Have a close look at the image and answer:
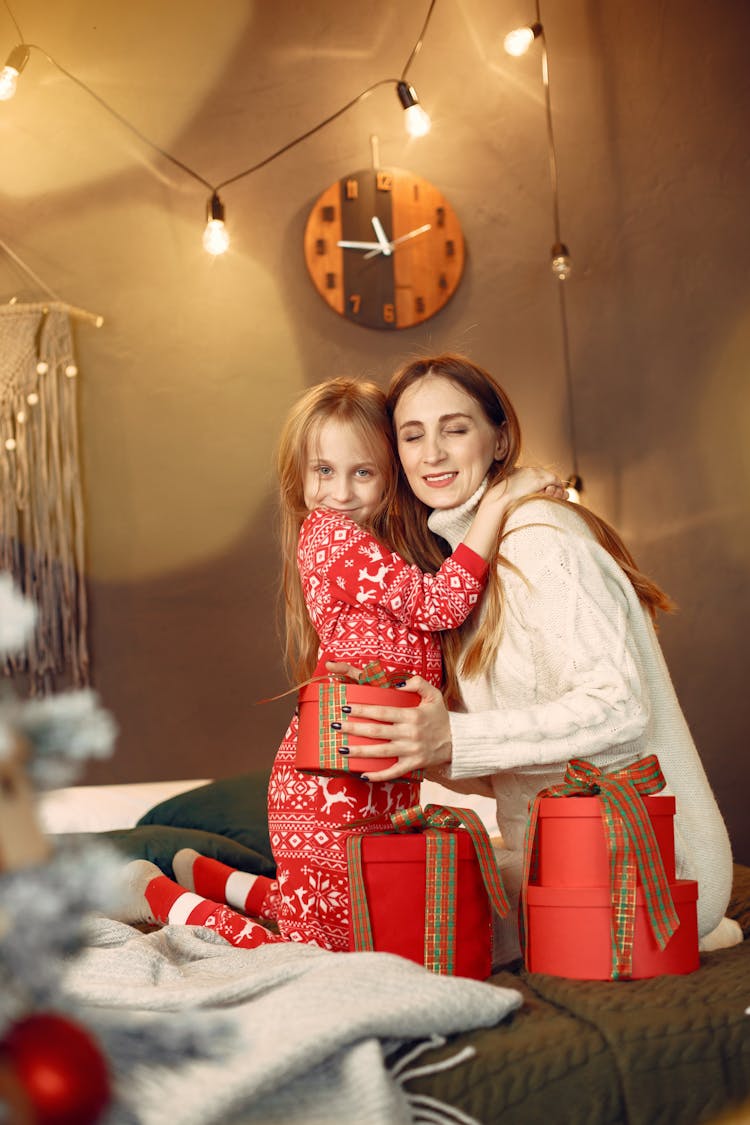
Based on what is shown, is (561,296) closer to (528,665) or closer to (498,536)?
(498,536)

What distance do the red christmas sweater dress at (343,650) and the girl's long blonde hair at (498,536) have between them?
4 centimetres

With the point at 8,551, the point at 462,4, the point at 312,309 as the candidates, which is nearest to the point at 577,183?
the point at 462,4

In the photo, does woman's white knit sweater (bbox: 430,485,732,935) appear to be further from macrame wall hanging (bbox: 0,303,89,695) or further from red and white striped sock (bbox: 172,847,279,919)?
macrame wall hanging (bbox: 0,303,89,695)

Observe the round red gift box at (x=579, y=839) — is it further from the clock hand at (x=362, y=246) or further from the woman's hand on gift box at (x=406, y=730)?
the clock hand at (x=362, y=246)

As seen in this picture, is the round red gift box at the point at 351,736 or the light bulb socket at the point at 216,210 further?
the light bulb socket at the point at 216,210

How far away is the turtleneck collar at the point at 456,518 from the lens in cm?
186

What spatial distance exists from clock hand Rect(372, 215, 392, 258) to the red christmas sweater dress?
6.41ft

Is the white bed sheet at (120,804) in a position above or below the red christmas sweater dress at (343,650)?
below

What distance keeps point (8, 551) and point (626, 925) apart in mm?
2564

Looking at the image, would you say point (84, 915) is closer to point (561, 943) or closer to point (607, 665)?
point (561, 943)

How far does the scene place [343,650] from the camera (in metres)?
1.83

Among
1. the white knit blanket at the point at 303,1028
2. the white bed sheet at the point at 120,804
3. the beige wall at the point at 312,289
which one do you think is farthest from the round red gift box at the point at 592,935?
the beige wall at the point at 312,289

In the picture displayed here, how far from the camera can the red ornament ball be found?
0.58m

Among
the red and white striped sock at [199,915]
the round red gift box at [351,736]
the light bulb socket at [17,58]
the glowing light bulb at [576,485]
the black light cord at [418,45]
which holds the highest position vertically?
the black light cord at [418,45]
